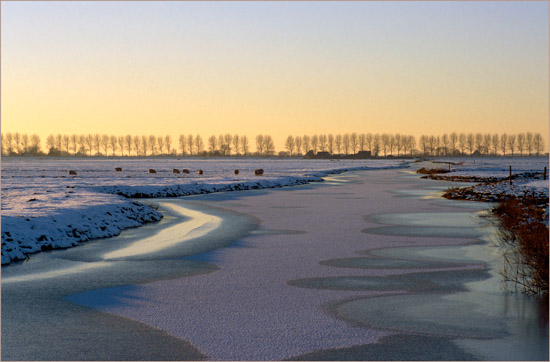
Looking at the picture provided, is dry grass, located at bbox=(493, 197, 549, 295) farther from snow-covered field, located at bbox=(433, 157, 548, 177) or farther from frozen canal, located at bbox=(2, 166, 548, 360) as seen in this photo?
snow-covered field, located at bbox=(433, 157, 548, 177)

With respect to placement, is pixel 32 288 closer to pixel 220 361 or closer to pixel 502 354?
pixel 220 361

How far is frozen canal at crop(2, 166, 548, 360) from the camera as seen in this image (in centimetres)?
627

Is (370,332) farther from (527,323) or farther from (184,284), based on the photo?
(184,284)

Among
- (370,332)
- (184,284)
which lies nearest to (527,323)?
(370,332)

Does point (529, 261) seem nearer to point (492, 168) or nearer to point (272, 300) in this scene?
point (272, 300)

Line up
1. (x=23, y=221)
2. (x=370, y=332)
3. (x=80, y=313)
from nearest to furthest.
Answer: (x=370, y=332)
(x=80, y=313)
(x=23, y=221)

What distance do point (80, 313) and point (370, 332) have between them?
4.30 m

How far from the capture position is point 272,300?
8.34 meters

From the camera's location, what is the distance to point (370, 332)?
6.85 meters

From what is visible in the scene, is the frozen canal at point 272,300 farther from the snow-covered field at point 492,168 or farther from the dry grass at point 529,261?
the snow-covered field at point 492,168

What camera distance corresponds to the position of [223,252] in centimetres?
1266

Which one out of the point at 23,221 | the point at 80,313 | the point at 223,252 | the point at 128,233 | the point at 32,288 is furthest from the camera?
the point at 128,233

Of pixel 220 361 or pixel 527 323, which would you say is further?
pixel 527 323

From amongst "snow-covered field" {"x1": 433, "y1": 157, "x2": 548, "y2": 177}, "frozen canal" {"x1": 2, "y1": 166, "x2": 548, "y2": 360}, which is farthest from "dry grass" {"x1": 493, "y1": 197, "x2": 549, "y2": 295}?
"snow-covered field" {"x1": 433, "y1": 157, "x2": 548, "y2": 177}
